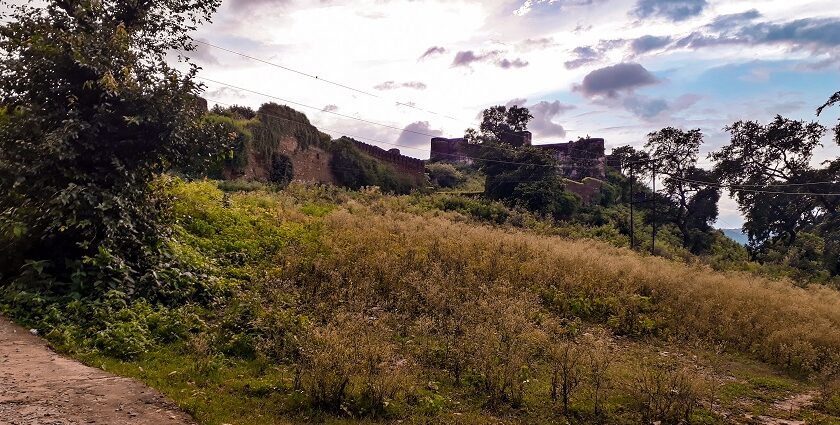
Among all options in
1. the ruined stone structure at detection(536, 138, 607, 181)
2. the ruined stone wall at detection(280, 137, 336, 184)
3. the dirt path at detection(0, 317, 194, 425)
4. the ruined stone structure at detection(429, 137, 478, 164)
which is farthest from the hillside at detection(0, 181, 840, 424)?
the ruined stone structure at detection(429, 137, 478, 164)

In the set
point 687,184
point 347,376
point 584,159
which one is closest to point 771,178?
point 687,184

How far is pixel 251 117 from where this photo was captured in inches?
1069

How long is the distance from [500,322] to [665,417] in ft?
7.15

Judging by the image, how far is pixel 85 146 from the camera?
7.57m

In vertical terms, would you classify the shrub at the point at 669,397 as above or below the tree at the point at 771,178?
below

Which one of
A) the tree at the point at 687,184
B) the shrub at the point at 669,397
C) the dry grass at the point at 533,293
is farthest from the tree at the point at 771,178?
the shrub at the point at 669,397

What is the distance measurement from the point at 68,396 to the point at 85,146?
422 cm

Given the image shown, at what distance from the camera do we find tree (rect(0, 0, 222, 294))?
7258 mm

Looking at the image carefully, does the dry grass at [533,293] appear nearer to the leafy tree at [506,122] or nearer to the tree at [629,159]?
the tree at [629,159]

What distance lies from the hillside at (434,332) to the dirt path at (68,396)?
0.75ft

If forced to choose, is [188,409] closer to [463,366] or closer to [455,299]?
[463,366]

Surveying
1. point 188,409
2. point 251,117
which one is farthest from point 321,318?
point 251,117

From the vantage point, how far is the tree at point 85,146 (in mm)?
7258

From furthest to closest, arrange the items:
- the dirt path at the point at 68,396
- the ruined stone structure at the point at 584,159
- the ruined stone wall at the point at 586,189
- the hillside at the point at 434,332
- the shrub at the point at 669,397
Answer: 1. the ruined stone structure at the point at 584,159
2. the ruined stone wall at the point at 586,189
3. the shrub at the point at 669,397
4. the hillside at the point at 434,332
5. the dirt path at the point at 68,396
